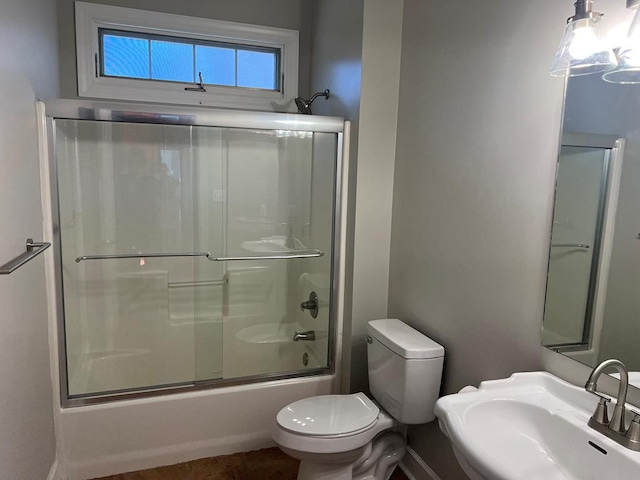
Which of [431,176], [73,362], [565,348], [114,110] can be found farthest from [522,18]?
[73,362]

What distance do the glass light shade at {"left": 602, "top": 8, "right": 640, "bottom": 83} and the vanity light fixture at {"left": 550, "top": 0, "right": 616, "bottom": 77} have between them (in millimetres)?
18

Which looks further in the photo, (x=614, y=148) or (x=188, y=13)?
(x=188, y=13)

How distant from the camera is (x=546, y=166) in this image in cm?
141

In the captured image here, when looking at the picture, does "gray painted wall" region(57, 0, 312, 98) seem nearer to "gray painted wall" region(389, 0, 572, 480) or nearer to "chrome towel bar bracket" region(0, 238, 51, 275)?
"gray painted wall" region(389, 0, 572, 480)

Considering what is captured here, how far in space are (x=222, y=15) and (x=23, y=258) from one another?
2040 mm

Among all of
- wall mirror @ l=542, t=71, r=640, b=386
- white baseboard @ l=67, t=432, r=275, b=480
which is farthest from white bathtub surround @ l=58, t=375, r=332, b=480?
wall mirror @ l=542, t=71, r=640, b=386

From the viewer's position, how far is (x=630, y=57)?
1.14 m

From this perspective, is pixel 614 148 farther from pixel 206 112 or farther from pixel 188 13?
pixel 188 13

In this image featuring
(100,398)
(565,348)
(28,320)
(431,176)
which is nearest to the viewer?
(565,348)

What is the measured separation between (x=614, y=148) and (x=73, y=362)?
7.89 ft

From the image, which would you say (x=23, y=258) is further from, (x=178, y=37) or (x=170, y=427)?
(x=178, y=37)

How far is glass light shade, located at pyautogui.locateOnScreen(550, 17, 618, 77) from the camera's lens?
1.15m

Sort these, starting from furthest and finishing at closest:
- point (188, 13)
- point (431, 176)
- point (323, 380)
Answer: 1. point (188, 13)
2. point (323, 380)
3. point (431, 176)

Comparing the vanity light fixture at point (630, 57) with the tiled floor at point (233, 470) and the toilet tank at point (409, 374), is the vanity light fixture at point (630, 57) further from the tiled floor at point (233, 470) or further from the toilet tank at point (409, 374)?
the tiled floor at point (233, 470)
